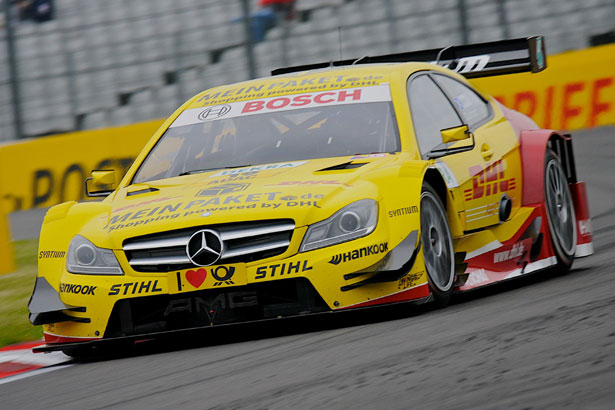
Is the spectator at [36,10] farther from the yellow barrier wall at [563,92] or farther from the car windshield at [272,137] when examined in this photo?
the car windshield at [272,137]

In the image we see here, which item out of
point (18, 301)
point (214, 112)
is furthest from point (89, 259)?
point (18, 301)

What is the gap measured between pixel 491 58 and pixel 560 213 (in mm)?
1388

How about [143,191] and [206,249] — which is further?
[143,191]

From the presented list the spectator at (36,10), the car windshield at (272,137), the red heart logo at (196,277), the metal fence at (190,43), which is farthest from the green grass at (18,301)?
the spectator at (36,10)

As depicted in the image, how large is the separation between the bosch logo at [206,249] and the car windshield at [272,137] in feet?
3.52

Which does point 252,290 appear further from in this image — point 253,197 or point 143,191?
point 143,191

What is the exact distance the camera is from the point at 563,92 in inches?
668

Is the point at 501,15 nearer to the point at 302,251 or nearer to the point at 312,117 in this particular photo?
the point at 312,117

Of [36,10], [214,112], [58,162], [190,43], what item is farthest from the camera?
[36,10]

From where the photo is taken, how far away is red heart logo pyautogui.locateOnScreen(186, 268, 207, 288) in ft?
18.1

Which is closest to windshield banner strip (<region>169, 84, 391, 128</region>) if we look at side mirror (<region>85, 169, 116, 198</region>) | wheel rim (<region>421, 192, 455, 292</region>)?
side mirror (<region>85, 169, 116, 198</region>)

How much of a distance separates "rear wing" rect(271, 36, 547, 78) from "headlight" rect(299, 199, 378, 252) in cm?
306

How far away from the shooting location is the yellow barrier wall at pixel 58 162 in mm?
15891

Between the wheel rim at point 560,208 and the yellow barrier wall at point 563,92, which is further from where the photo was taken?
the yellow barrier wall at point 563,92
